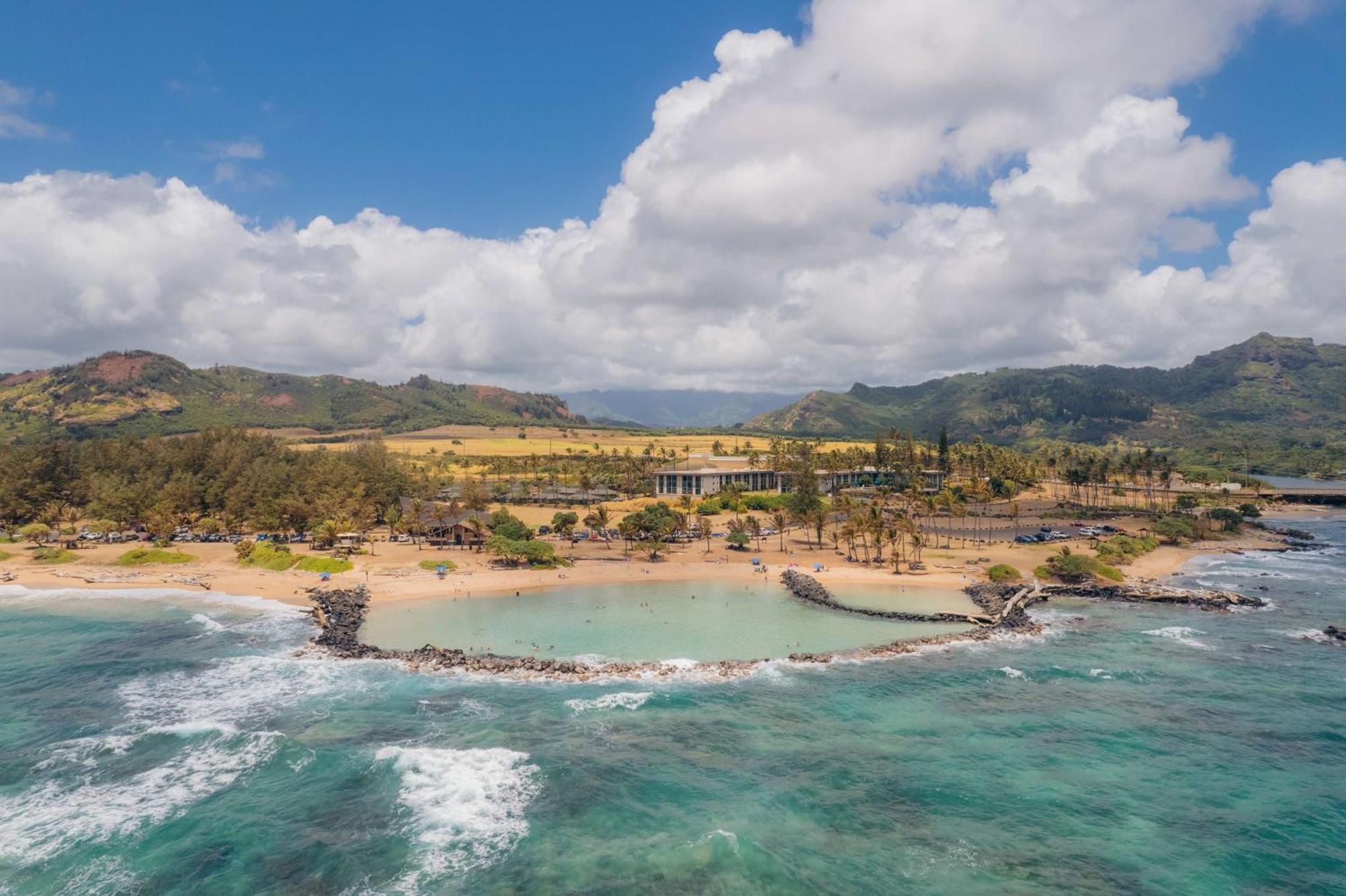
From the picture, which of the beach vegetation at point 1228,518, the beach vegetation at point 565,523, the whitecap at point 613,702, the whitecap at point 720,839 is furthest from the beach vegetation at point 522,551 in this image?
the beach vegetation at point 1228,518

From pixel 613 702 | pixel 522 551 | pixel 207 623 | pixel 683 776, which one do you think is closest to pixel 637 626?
pixel 613 702

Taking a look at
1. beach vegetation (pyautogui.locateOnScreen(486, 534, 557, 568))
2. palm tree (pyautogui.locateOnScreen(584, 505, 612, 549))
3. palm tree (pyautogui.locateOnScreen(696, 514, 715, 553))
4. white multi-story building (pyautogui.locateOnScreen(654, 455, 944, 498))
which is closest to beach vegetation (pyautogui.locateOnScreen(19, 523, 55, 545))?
beach vegetation (pyautogui.locateOnScreen(486, 534, 557, 568))

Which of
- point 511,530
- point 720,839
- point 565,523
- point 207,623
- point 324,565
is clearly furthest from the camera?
point 565,523

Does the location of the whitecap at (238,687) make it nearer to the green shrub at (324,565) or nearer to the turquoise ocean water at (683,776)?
the turquoise ocean water at (683,776)

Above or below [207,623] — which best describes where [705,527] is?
above

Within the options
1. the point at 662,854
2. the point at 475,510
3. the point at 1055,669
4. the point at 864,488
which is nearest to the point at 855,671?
the point at 1055,669

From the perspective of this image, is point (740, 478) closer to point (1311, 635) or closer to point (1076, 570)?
point (1076, 570)

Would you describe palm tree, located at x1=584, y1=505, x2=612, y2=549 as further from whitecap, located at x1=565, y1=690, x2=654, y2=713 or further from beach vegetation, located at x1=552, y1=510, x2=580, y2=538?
whitecap, located at x1=565, y1=690, x2=654, y2=713

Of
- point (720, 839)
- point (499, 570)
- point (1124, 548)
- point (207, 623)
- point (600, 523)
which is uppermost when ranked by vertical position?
point (600, 523)
